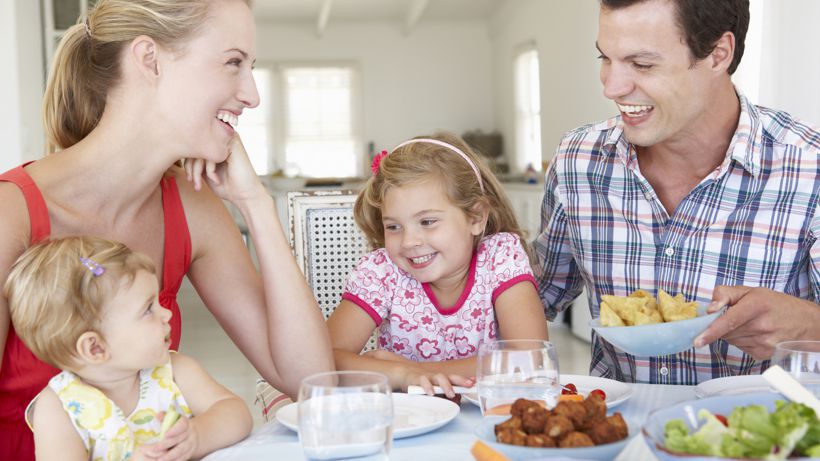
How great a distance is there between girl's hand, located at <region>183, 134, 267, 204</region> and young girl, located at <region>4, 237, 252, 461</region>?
411 mm

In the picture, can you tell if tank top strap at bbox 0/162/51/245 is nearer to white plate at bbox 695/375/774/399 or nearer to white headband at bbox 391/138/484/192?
white headband at bbox 391/138/484/192

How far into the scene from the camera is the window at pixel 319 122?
1161 cm

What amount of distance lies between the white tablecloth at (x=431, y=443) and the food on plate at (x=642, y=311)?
13 centimetres

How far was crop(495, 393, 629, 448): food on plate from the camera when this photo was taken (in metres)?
0.79

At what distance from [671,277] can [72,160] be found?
122cm

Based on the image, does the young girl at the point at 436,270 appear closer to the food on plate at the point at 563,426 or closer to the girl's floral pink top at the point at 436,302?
the girl's floral pink top at the point at 436,302

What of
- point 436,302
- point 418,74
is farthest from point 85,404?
point 418,74

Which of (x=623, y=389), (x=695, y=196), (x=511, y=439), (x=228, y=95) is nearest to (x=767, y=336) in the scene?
(x=623, y=389)

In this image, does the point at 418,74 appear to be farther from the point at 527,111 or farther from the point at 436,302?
the point at 436,302

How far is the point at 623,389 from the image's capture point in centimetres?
125

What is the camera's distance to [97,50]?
148 cm

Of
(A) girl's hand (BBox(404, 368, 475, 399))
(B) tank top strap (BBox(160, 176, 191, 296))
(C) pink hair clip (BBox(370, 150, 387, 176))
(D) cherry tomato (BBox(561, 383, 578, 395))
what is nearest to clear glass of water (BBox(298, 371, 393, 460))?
(D) cherry tomato (BBox(561, 383, 578, 395))

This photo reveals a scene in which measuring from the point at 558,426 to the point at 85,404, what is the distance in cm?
66

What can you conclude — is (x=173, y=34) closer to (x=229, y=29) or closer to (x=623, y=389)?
(x=229, y=29)
